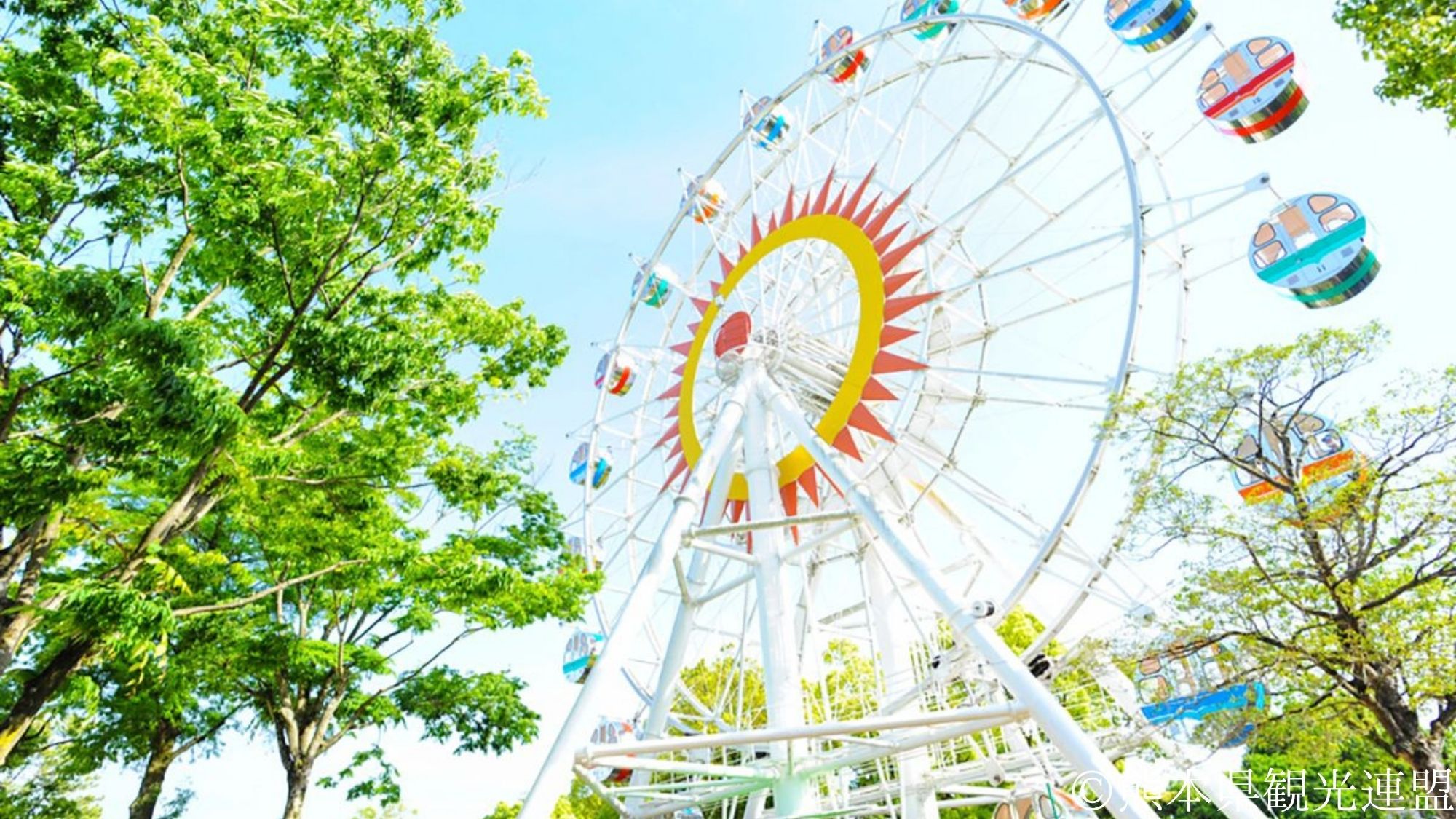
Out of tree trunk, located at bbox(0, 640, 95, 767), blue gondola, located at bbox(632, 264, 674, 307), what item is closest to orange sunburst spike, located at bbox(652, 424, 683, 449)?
blue gondola, located at bbox(632, 264, 674, 307)

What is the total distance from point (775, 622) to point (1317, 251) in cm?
869

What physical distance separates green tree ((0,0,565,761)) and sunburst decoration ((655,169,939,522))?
21.1 ft

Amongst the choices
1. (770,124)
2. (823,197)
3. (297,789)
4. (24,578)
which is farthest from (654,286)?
(24,578)

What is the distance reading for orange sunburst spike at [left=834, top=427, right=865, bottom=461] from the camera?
1349 centimetres

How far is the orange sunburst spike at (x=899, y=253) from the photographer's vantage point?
13516mm

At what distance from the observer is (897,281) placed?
13.6 metres

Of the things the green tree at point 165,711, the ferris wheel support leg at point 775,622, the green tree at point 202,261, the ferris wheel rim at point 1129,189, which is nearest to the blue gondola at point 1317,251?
the ferris wheel rim at point 1129,189

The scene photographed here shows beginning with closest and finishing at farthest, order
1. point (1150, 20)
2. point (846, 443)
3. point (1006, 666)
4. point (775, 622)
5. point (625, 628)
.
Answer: point (1006, 666) < point (625, 628) < point (775, 622) < point (1150, 20) < point (846, 443)

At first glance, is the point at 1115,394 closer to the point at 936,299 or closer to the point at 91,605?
the point at 936,299

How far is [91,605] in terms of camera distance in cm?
611

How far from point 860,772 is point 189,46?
1224 centimetres

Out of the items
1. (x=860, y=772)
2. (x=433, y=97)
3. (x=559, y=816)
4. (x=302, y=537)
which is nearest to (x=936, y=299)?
(x=860, y=772)

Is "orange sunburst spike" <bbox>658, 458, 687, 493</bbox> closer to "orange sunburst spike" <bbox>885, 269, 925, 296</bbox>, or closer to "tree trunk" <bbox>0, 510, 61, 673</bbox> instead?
"orange sunburst spike" <bbox>885, 269, 925, 296</bbox>

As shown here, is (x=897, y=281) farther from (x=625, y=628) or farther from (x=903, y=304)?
(x=625, y=628)
